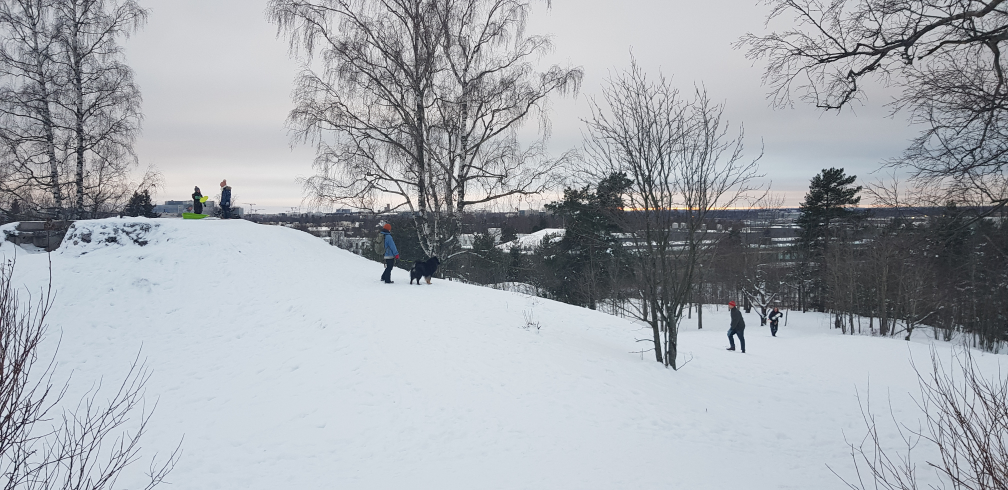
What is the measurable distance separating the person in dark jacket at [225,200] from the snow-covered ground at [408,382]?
3.02 metres

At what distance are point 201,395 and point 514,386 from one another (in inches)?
190

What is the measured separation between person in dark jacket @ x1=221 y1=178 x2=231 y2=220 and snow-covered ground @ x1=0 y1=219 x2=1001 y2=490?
302 cm

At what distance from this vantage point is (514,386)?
24.5ft

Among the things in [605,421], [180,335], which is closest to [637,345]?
[605,421]

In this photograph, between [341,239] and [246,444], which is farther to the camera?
[341,239]

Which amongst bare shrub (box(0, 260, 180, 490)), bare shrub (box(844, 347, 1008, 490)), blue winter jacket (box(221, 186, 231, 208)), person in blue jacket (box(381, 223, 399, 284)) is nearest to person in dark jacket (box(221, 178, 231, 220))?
blue winter jacket (box(221, 186, 231, 208))

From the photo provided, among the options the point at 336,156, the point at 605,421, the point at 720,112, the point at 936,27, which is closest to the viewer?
the point at 936,27

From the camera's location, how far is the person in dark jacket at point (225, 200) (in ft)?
53.9

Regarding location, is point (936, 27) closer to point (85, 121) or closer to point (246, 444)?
point (246, 444)

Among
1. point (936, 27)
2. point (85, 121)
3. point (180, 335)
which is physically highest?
point (85, 121)

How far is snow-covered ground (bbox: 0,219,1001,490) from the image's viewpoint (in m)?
5.65

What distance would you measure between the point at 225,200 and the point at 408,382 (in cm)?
1312

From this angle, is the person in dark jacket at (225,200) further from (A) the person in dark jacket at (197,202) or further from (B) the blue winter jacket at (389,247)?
(B) the blue winter jacket at (389,247)

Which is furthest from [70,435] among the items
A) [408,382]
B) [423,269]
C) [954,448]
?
[423,269]
